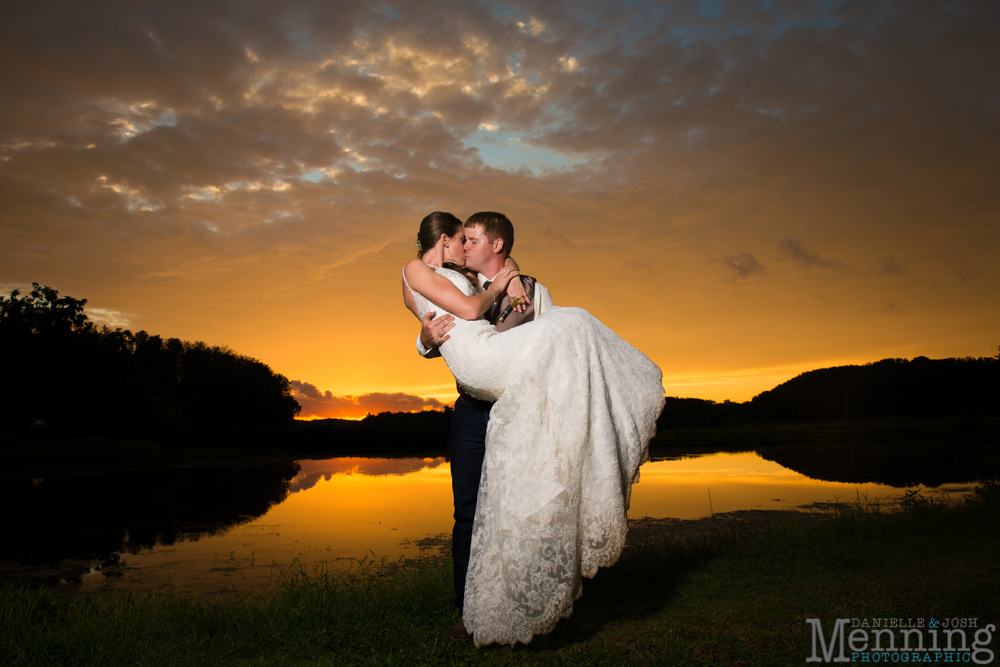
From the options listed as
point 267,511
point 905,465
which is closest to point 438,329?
point 267,511

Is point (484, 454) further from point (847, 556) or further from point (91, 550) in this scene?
point (91, 550)

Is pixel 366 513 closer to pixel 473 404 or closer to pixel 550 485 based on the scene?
pixel 473 404

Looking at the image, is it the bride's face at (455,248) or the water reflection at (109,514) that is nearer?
the bride's face at (455,248)

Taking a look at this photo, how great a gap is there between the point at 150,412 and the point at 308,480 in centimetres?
2094

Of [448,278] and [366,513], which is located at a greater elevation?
[448,278]

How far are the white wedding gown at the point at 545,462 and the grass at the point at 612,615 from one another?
46 centimetres

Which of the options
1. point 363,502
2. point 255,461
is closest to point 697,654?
point 363,502

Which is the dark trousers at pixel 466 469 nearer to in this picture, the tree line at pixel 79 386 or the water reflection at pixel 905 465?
the water reflection at pixel 905 465

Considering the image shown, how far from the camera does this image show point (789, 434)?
4556cm

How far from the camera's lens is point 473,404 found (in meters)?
3.26

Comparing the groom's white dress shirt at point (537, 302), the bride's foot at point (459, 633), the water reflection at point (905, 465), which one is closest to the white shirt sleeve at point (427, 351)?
the groom's white dress shirt at point (537, 302)

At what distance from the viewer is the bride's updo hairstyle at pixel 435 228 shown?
131 inches

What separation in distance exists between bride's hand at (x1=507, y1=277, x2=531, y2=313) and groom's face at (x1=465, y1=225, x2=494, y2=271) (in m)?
0.25

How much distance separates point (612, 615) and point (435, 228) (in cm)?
280
